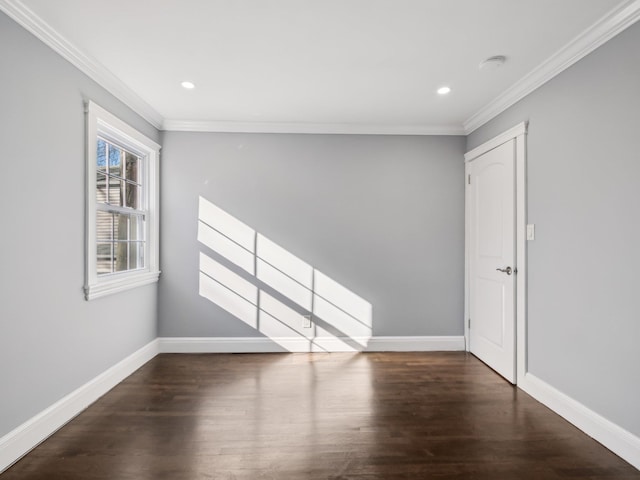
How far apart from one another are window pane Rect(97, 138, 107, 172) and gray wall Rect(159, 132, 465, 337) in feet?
2.59

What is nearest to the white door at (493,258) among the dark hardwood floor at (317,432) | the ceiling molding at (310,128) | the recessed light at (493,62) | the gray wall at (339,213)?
the gray wall at (339,213)

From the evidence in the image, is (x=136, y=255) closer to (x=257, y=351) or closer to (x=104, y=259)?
(x=104, y=259)

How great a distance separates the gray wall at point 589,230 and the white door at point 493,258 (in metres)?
0.24

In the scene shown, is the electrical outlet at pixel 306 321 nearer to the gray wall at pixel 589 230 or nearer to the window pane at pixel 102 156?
the gray wall at pixel 589 230

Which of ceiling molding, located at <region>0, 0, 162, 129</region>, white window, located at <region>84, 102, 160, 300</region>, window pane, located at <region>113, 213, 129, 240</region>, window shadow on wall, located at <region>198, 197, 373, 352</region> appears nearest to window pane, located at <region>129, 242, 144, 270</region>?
white window, located at <region>84, 102, 160, 300</region>

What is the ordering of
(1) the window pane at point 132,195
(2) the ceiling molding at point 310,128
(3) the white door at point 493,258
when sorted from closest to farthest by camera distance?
(3) the white door at point 493,258 → (1) the window pane at point 132,195 → (2) the ceiling molding at point 310,128

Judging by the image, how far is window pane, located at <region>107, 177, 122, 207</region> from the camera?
9.89ft

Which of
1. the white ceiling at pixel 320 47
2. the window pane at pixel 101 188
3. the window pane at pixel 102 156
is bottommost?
the window pane at pixel 101 188

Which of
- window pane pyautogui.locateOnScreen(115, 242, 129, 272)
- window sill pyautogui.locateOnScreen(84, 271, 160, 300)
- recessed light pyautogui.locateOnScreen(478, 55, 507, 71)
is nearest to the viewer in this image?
recessed light pyautogui.locateOnScreen(478, 55, 507, 71)

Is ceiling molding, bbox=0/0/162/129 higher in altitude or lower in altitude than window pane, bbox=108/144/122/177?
higher

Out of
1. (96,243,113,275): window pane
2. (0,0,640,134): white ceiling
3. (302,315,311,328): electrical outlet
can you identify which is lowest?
(302,315,311,328): electrical outlet

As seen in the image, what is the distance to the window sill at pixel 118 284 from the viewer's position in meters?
2.54

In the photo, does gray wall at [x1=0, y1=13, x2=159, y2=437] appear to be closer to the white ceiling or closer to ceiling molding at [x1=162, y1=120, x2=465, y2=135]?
the white ceiling

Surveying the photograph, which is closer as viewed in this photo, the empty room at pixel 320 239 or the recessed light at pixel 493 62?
the empty room at pixel 320 239
